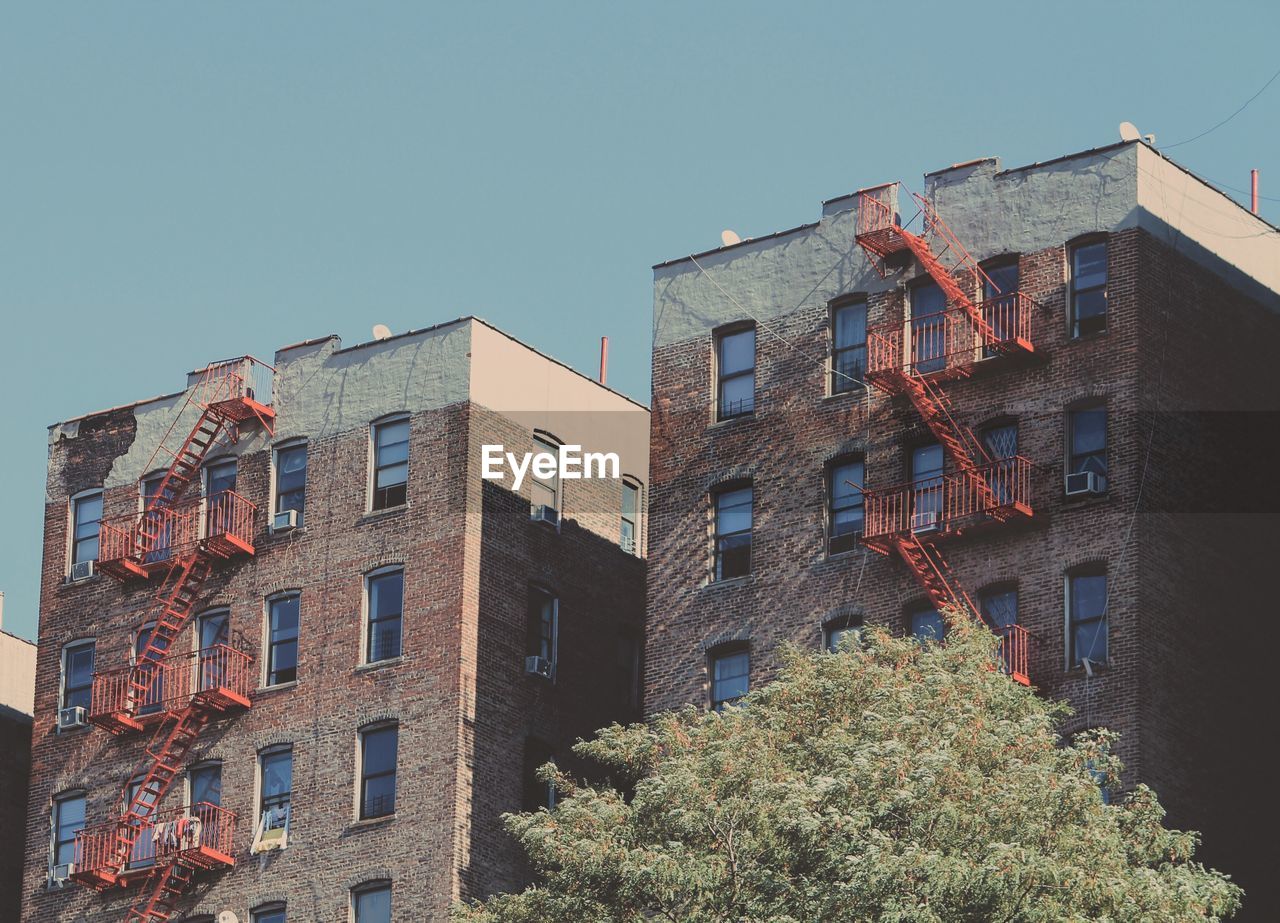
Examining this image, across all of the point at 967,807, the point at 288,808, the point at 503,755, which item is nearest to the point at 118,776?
the point at 288,808

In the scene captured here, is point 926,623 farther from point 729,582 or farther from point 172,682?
point 172,682

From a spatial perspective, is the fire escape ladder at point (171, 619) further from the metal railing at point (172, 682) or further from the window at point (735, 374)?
the window at point (735, 374)

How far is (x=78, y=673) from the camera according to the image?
83.3 meters

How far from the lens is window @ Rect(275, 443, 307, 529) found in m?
A: 80.2

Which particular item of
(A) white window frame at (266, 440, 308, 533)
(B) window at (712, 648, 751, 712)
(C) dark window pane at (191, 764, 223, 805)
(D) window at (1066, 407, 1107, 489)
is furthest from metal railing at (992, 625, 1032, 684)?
(C) dark window pane at (191, 764, 223, 805)

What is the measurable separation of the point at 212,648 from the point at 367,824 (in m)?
7.65

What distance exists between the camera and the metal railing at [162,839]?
77.9 m

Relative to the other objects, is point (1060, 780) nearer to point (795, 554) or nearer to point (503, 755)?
point (795, 554)

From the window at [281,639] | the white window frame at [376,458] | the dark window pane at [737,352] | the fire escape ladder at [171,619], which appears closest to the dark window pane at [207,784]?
the window at [281,639]

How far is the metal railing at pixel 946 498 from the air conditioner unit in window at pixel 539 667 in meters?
10.3

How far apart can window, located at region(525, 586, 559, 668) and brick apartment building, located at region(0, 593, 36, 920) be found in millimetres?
17374

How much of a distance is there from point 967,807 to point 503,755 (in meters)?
23.4

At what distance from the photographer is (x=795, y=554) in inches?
2867

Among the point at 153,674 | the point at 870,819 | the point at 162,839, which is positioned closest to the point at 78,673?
the point at 153,674
